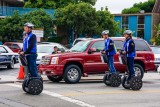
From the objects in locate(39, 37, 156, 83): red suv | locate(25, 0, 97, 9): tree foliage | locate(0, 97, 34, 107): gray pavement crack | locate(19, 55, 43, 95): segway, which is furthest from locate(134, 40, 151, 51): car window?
locate(25, 0, 97, 9): tree foliage

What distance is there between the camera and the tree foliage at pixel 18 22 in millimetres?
46188

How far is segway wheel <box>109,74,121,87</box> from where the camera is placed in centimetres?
1570

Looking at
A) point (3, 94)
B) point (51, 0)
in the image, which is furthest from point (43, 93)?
point (51, 0)

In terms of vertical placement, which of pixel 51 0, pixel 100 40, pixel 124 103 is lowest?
pixel 124 103

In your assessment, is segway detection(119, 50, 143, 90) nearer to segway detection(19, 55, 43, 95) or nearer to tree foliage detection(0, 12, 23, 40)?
segway detection(19, 55, 43, 95)

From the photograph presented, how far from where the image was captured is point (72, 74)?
56.7 feet

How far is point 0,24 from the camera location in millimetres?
47250

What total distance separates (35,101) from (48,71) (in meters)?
5.62

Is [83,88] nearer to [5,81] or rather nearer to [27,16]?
[5,81]

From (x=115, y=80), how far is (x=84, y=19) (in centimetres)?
3280

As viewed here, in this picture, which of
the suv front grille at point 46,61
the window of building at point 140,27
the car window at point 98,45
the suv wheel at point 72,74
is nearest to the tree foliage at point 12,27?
the window of building at point 140,27

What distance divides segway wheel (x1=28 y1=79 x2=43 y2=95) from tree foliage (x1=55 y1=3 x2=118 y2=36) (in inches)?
1385

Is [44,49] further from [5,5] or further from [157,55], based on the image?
[5,5]

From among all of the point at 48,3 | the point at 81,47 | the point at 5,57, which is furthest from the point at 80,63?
the point at 48,3
